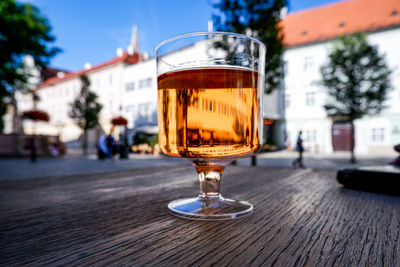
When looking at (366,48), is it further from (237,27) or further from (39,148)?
(39,148)

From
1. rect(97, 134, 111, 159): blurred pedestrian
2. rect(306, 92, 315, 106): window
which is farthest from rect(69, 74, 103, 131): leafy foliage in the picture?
rect(306, 92, 315, 106): window

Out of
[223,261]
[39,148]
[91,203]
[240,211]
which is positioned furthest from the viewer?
[39,148]

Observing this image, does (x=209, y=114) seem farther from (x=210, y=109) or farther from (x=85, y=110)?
(x=85, y=110)

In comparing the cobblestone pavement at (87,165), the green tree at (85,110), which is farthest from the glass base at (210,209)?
the green tree at (85,110)

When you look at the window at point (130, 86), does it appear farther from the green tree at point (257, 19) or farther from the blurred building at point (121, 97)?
the green tree at point (257, 19)

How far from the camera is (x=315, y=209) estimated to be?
2.12ft

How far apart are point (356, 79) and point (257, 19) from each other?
6699 millimetres

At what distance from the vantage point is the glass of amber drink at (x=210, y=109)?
638 millimetres

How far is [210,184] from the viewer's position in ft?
2.21

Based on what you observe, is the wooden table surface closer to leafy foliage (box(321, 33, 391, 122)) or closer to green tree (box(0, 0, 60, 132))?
green tree (box(0, 0, 60, 132))

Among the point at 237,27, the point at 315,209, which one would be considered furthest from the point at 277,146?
the point at 315,209

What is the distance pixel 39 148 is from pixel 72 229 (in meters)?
17.7

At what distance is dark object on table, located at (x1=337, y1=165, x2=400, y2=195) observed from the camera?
33.0 inches

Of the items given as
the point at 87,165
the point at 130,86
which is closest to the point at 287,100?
the point at 130,86
